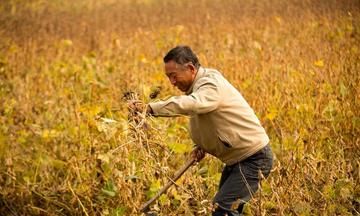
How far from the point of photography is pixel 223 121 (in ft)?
9.50

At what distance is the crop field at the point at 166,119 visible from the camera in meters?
3.20

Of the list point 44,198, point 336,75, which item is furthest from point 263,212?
point 336,75

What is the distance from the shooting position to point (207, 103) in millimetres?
2715

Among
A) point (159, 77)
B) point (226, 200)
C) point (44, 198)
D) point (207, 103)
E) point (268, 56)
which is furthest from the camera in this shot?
point (268, 56)

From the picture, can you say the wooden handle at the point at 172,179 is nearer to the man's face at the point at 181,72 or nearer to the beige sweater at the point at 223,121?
the beige sweater at the point at 223,121

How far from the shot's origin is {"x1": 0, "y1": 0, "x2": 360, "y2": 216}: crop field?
320cm

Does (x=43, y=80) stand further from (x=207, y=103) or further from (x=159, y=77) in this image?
(x=207, y=103)

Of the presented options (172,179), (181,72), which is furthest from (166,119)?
(181,72)

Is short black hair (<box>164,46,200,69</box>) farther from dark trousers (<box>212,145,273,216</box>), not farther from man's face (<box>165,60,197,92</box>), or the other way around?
dark trousers (<box>212,145,273,216</box>)

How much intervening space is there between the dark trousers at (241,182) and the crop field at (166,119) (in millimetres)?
103

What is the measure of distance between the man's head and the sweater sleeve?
0.34 ft

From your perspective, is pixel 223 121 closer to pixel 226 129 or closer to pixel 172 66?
pixel 226 129

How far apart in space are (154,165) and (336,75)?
7.92 feet

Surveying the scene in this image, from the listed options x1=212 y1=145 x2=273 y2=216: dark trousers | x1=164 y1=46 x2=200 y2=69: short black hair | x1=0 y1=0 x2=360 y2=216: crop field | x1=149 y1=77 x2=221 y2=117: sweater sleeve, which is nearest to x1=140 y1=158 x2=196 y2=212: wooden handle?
x1=0 y1=0 x2=360 y2=216: crop field
